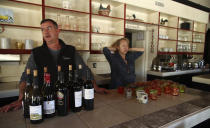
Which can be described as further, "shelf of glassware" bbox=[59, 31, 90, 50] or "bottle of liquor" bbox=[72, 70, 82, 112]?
"shelf of glassware" bbox=[59, 31, 90, 50]

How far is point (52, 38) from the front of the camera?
4.20 ft

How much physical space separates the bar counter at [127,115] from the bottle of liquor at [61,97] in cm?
4

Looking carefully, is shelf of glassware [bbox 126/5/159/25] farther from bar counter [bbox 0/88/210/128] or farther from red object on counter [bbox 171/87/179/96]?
bar counter [bbox 0/88/210/128]

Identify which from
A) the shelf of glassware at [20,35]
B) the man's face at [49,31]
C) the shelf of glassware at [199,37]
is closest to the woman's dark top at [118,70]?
the man's face at [49,31]

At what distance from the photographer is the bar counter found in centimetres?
76

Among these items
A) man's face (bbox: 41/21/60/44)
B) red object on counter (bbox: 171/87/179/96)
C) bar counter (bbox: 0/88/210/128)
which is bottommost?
bar counter (bbox: 0/88/210/128)

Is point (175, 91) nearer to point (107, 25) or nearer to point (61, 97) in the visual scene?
point (61, 97)

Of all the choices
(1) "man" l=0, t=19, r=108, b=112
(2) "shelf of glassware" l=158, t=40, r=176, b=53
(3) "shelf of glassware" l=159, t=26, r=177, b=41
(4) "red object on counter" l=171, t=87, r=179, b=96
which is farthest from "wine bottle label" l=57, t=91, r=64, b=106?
(3) "shelf of glassware" l=159, t=26, r=177, b=41

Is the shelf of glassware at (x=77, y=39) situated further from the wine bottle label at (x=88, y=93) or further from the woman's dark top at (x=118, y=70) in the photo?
the wine bottle label at (x=88, y=93)

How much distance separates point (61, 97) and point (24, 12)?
2.24m

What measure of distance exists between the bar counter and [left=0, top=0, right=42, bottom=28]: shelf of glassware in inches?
74.2

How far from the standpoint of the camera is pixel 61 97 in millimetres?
824

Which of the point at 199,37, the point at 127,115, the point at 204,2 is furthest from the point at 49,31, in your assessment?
the point at 204,2

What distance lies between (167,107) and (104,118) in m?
0.50
